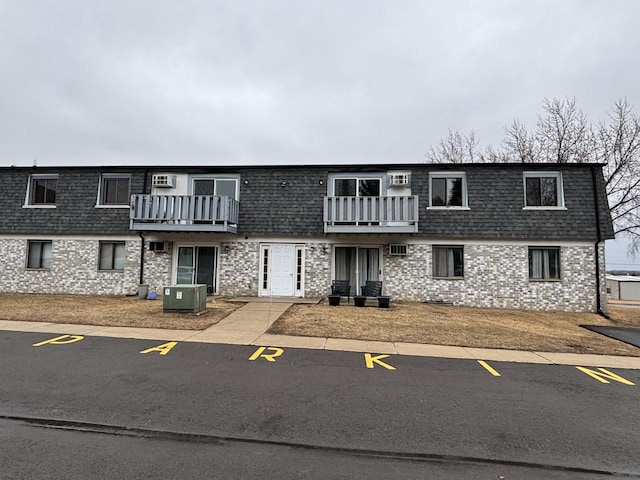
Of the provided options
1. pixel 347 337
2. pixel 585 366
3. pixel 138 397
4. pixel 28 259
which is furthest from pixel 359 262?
pixel 28 259

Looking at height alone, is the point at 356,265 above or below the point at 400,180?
below

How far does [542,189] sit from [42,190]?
20.8m

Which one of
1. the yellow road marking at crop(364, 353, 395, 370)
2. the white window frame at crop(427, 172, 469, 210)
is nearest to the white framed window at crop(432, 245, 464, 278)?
the white window frame at crop(427, 172, 469, 210)

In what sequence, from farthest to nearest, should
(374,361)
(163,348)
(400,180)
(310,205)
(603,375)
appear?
(310,205)
(400,180)
(163,348)
(374,361)
(603,375)

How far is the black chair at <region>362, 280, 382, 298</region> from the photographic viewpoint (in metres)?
13.6

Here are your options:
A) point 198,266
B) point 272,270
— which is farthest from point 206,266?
point 272,270

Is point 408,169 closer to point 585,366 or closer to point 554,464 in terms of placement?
point 585,366

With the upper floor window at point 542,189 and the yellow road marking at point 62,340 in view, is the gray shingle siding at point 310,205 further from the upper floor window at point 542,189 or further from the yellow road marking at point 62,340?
the yellow road marking at point 62,340

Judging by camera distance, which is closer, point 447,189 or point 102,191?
point 447,189

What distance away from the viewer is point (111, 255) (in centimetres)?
1529

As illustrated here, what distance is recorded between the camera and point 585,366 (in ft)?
21.9

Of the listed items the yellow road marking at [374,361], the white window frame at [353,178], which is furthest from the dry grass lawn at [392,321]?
the white window frame at [353,178]

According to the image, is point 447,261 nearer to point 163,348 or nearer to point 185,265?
point 185,265

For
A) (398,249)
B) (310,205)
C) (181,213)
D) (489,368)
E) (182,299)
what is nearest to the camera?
(489,368)
